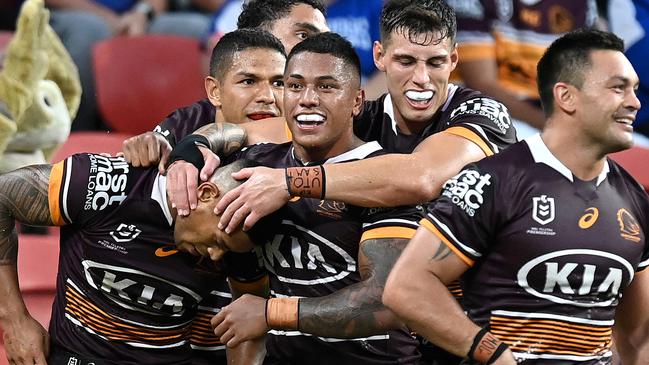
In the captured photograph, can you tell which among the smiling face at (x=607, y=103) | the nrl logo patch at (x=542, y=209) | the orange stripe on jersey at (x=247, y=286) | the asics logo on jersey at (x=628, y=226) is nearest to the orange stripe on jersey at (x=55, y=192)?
the orange stripe on jersey at (x=247, y=286)

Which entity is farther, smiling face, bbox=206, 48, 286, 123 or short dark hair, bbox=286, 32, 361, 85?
smiling face, bbox=206, 48, 286, 123

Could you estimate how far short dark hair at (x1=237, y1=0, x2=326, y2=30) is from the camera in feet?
20.8

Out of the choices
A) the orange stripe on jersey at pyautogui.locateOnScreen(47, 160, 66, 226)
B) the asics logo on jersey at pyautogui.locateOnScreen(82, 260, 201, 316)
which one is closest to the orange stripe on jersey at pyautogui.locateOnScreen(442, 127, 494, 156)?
the asics logo on jersey at pyautogui.locateOnScreen(82, 260, 201, 316)

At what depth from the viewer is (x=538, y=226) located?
428 centimetres

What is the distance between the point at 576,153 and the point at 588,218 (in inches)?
8.6

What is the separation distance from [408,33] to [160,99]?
157 inches

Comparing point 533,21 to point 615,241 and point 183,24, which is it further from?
point 615,241

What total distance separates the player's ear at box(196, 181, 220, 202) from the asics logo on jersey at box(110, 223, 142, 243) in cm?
40

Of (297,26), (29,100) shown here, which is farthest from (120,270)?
(29,100)

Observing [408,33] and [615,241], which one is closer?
[615,241]

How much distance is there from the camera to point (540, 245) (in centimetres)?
427

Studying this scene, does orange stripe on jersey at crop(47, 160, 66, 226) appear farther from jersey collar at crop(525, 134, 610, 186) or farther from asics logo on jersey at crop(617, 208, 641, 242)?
asics logo on jersey at crop(617, 208, 641, 242)

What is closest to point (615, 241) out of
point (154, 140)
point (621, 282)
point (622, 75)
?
point (621, 282)

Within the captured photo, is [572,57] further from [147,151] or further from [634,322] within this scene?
[147,151]
